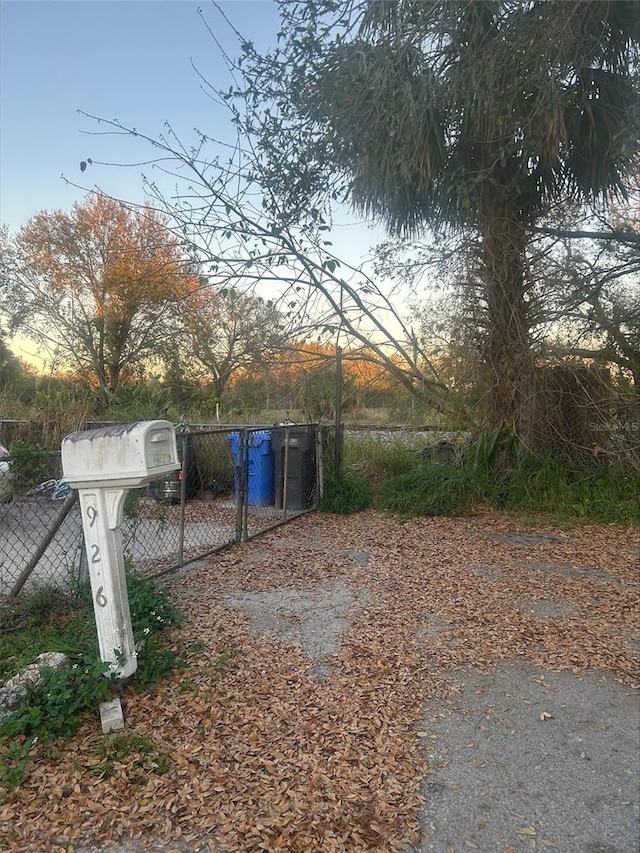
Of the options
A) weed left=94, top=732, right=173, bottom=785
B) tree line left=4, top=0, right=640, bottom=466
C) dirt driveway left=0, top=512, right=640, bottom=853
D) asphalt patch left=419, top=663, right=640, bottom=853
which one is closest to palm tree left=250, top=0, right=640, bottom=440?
tree line left=4, top=0, right=640, bottom=466

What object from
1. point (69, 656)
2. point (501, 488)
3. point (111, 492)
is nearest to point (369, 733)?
point (69, 656)

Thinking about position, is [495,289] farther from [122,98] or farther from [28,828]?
[28,828]

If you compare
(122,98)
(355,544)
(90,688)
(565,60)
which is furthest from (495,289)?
(90,688)

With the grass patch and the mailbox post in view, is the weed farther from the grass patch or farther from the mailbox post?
the mailbox post

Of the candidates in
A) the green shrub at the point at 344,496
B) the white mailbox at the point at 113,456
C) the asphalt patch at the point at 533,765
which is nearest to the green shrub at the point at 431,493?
the green shrub at the point at 344,496

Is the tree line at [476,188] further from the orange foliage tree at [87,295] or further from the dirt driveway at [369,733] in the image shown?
the orange foliage tree at [87,295]

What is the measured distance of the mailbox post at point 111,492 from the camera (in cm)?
244

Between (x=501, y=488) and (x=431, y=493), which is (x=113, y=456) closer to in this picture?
(x=431, y=493)

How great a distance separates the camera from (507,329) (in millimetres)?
7941

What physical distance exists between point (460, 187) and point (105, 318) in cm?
1195

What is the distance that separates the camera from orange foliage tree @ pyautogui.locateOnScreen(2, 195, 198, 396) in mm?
15391

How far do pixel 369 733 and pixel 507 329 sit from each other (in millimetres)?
6622

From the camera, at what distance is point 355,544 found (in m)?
5.96

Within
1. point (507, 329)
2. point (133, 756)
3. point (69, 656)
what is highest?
point (507, 329)
